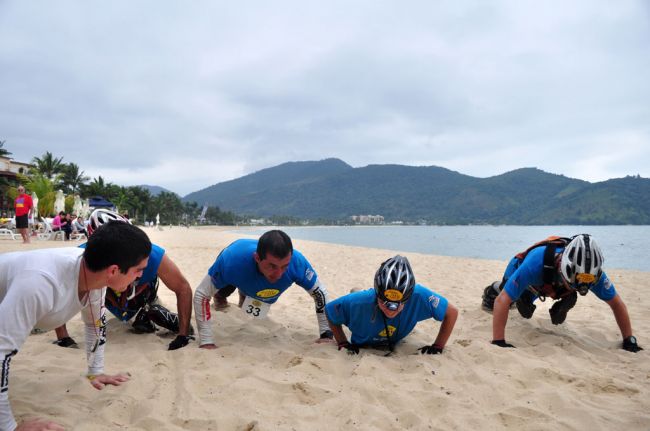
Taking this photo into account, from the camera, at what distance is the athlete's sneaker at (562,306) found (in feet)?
16.4

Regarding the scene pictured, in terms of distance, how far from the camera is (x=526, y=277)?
15.4 ft

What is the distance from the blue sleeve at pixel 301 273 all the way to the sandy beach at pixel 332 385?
0.68 meters

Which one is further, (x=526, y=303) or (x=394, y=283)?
(x=526, y=303)

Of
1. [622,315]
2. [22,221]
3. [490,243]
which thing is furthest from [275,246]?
[490,243]

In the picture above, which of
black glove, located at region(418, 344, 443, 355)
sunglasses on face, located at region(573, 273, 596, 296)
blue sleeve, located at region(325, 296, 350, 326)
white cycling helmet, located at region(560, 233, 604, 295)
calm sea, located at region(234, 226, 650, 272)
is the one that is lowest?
calm sea, located at region(234, 226, 650, 272)

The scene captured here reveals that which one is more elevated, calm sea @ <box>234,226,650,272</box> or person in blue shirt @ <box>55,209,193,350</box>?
person in blue shirt @ <box>55,209,193,350</box>

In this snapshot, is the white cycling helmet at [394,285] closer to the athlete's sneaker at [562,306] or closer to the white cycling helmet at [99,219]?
the athlete's sneaker at [562,306]

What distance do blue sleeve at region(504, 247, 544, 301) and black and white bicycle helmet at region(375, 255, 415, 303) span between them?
63.1 inches

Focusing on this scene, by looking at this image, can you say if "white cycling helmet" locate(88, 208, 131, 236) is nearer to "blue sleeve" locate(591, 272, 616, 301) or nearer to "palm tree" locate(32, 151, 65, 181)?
"blue sleeve" locate(591, 272, 616, 301)

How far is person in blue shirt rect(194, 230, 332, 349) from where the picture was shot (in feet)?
13.3

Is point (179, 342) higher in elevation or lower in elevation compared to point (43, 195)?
lower

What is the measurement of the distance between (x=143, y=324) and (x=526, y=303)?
4.80m

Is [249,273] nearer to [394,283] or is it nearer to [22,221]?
[394,283]

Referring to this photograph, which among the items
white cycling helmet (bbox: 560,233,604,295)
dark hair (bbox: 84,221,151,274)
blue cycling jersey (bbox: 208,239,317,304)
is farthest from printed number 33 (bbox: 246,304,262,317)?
white cycling helmet (bbox: 560,233,604,295)
